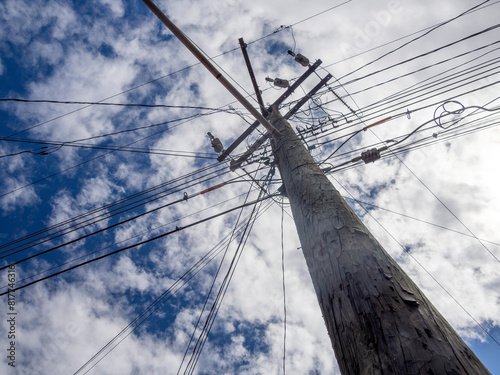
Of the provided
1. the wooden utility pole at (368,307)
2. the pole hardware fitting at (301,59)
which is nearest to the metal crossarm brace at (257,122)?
the pole hardware fitting at (301,59)

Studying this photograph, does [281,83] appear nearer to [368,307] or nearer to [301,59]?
[301,59]

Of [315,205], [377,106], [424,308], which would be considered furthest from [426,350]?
[377,106]

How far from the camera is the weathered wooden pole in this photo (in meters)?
1.07

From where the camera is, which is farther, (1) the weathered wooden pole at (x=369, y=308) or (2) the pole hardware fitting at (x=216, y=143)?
(2) the pole hardware fitting at (x=216, y=143)

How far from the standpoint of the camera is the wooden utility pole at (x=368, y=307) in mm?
1065

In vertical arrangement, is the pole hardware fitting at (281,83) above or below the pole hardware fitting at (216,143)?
above

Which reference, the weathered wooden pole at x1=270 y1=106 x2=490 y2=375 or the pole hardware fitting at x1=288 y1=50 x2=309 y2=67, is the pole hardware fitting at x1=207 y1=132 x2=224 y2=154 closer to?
the pole hardware fitting at x1=288 y1=50 x2=309 y2=67

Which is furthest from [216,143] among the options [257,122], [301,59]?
[301,59]

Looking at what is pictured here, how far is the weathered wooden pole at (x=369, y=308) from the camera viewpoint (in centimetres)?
107

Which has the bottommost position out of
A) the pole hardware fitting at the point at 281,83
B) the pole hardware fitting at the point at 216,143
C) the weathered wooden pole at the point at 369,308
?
the weathered wooden pole at the point at 369,308

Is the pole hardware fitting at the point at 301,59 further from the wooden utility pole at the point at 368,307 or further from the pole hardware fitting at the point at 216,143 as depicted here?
the wooden utility pole at the point at 368,307

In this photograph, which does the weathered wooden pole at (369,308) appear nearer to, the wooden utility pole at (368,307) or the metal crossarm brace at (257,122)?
the wooden utility pole at (368,307)

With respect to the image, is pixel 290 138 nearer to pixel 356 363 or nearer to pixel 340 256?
pixel 340 256

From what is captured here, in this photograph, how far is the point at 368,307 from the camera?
1298mm
